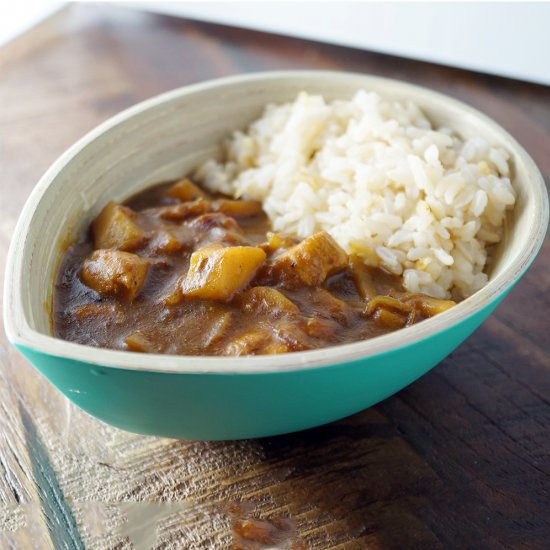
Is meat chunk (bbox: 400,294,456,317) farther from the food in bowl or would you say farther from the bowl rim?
the bowl rim

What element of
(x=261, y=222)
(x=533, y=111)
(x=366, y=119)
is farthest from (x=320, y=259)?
(x=533, y=111)

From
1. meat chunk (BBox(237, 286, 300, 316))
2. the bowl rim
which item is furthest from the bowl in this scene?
meat chunk (BBox(237, 286, 300, 316))

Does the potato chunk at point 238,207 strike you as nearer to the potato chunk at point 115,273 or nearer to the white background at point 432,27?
the potato chunk at point 115,273

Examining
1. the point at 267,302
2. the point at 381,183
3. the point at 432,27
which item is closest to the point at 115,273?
the point at 267,302

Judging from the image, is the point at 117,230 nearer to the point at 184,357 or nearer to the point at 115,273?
the point at 115,273

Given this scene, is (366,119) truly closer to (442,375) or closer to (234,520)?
(442,375)

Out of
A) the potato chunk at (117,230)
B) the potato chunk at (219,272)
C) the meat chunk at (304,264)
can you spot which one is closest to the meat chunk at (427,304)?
the meat chunk at (304,264)
